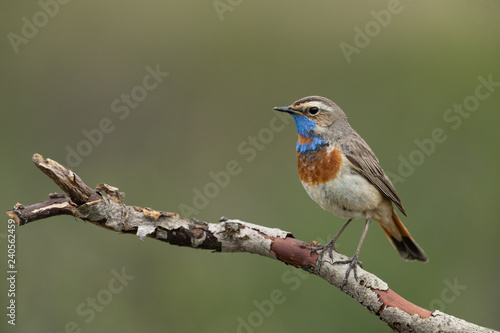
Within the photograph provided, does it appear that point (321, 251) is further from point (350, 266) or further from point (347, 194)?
point (347, 194)

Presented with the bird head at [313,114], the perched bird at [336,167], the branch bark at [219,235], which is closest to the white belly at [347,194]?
the perched bird at [336,167]

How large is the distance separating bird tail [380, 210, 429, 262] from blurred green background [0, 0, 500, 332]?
3.39ft

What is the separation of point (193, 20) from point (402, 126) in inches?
129

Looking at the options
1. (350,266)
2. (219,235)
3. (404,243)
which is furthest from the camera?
(404,243)

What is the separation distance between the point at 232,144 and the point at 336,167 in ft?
9.69

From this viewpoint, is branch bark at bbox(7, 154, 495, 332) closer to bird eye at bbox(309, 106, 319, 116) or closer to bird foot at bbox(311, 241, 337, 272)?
bird foot at bbox(311, 241, 337, 272)

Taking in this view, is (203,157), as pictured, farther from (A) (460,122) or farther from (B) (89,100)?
(A) (460,122)

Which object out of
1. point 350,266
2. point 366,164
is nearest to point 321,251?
point 350,266

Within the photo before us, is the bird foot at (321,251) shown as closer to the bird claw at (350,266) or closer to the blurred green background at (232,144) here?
the bird claw at (350,266)

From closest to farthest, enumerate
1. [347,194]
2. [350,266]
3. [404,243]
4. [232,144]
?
[350,266], [347,194], [404,243], [232,144]

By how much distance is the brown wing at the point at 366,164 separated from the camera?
16.3ft

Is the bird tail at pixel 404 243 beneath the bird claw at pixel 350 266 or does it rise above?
above

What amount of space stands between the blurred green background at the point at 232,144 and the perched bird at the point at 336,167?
1.58m

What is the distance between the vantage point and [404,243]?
5.48 meters
